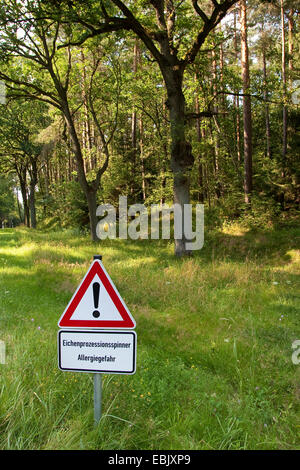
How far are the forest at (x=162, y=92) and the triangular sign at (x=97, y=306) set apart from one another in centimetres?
889

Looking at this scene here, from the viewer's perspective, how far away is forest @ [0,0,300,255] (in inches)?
422

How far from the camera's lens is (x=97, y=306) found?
2.60 meters

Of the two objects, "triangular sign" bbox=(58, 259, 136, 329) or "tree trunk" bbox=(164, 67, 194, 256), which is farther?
"tree trunk" bbox=(164, 67, 194, 256)

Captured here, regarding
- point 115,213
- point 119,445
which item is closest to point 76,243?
point 115,213

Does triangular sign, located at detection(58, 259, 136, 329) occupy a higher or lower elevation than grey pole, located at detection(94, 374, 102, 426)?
higher

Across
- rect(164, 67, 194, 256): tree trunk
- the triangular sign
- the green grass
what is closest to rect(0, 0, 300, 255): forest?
rect(164, 67, 194, 256): tree trunk

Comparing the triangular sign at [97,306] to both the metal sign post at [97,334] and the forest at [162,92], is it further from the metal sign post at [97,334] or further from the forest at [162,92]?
the forest at [162,92]

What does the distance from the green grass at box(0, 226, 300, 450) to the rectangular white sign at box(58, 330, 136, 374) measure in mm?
584

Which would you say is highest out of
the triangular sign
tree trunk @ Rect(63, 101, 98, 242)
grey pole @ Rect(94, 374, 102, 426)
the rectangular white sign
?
tree trunk @ Rect(63, 101, 98, 242)

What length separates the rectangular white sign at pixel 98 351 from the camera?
2.42 meters

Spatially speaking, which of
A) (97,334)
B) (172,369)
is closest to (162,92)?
(172,369)

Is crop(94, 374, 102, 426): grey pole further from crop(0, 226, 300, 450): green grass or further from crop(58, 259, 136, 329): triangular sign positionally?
crop(58, 259, 136, 329): triangular sign

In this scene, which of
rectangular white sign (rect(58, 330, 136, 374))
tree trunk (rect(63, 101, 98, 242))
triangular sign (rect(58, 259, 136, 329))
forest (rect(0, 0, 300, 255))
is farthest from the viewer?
tree trunk (rect(63, 101, 98, 242))

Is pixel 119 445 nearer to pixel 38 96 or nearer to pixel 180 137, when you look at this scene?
pixel 180 137
